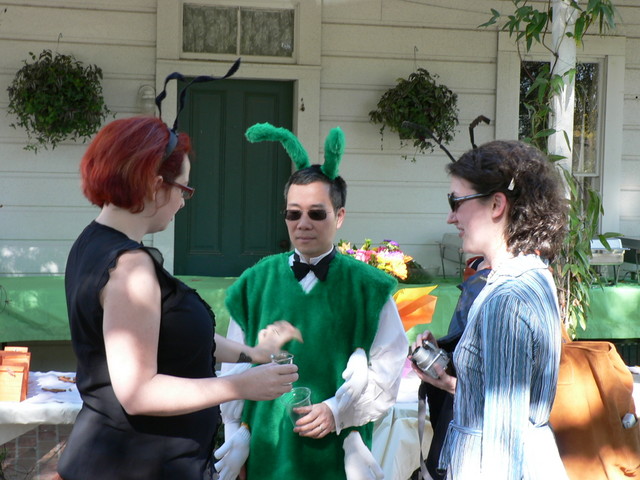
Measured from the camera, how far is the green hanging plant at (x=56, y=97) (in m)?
6.69

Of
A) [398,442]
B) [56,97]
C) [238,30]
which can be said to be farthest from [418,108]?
[398,442]

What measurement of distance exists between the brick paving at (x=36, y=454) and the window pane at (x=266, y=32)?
3649mm

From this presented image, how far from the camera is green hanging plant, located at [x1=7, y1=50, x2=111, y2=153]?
22.0 feet

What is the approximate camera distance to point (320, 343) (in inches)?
105

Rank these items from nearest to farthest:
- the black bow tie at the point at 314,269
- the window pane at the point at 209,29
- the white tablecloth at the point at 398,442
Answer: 1. the black bow tie at the point at 314,269
2. the white tablecloth at the point at 398,442
3. the window pane at the point at 209,29

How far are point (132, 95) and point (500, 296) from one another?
5979mm

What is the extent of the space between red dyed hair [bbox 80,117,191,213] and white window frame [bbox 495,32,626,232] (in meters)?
6.42

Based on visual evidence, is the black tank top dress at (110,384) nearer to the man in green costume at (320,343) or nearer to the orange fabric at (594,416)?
the man in green costume at (320,343)

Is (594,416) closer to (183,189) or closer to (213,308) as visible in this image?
(183,189)

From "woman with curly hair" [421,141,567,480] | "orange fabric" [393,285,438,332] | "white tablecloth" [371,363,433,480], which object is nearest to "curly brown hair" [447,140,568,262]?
"woman with curly hair" [421,141,567,480]

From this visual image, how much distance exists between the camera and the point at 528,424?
73.4 inches

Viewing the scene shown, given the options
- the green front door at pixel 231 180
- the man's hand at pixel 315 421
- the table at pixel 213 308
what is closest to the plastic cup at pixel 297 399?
the man's hand at pixel 315 421

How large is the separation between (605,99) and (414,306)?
5246mm

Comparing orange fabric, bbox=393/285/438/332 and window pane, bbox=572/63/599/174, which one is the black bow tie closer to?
orange fabric, bbox=393/285/438/332
